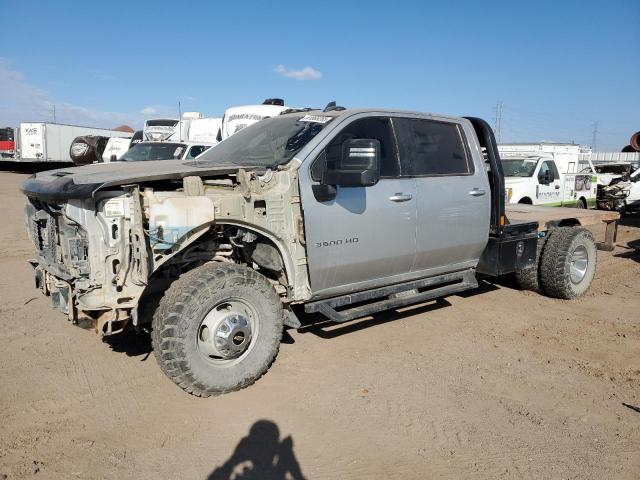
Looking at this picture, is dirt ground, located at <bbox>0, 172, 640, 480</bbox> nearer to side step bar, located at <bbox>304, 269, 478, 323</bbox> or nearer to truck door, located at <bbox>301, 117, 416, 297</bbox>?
side step bar, located at <bbox>304, 269, 478, 323</bbox>

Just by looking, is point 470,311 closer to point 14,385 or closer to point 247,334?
point 247,334

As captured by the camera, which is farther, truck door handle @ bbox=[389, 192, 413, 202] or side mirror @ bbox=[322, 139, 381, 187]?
truck door handle @ bbox=[389, 192, 413, 202]

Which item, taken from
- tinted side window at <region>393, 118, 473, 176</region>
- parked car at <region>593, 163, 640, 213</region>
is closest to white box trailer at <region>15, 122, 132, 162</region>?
parked car at <region>593, 163, 640, 213</region>

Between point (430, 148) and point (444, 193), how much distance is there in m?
0.46

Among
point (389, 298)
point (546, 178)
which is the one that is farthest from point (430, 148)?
point (546, 178)

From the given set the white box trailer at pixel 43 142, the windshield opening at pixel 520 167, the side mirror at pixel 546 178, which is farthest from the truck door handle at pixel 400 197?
the white box trailer at pixel 43 142

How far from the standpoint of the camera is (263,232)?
3977 millimetres

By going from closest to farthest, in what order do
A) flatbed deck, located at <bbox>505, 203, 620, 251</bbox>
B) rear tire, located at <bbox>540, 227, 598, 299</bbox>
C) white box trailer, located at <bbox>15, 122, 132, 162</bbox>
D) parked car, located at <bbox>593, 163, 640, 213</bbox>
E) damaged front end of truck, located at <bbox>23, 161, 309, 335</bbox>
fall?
1. damaged front end of truck, located at <bbox>23, 161, 309, 335</bbox>
2. rear tire, located at <bbox>540, 227, 598, 299</bbox>
3. flatbed deck, located at <bbox>505, 203, 620, 251</bbox>
4. parked car, located at <bbox>593, 163, 640, 213</bbox>
5. white box trailer, located at <bbox>15, 122, 132, 162</bbox>

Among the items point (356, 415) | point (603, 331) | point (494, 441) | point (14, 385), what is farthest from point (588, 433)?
point (14, 385)

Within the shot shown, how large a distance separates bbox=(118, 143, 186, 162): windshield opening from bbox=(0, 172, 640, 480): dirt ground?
7247 millimetres

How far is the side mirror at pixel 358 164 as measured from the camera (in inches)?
156

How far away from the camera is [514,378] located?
4.31 m

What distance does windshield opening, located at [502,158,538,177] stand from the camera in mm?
12094

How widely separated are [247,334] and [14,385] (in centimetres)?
183
